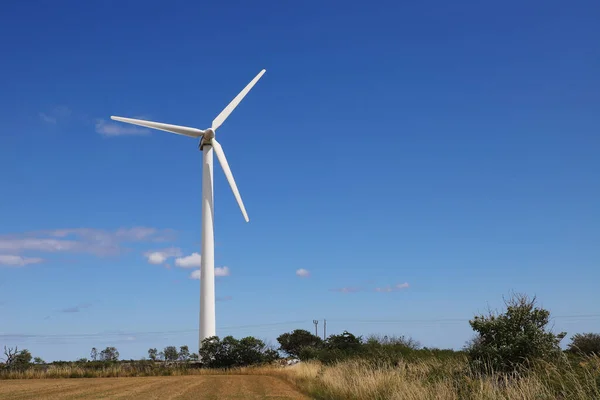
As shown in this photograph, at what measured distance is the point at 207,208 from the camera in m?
72.2

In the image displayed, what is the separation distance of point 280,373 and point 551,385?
40.9m

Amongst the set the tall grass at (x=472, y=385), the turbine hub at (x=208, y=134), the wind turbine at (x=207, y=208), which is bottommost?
the tall grass at (x=472, y=385)

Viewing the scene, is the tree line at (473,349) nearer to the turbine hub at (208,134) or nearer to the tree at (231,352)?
the tree at (231,352)

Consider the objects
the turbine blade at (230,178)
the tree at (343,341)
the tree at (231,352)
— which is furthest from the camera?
the turbine blade at (230,178)

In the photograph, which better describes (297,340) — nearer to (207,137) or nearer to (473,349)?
(207,137)

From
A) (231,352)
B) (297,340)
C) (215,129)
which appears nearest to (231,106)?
(215,129)

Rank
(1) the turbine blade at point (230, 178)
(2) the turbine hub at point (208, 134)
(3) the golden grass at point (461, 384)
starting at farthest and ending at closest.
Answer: (2) the turbine hub at point (208, 134), (1) the turbine blade at point (230, 178), (3) the golden grass at point (461, 384)

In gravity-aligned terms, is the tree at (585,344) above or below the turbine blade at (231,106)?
below

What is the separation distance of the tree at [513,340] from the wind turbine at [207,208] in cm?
5144

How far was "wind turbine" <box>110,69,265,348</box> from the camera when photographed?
232 feet

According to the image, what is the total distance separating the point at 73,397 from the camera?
2909 cm

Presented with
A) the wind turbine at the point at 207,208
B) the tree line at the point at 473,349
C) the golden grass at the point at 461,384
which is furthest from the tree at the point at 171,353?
the golden grass at the point at 461,384

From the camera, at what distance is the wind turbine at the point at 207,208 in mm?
70562

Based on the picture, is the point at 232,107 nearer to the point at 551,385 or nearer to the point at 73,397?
the point at 73,397
